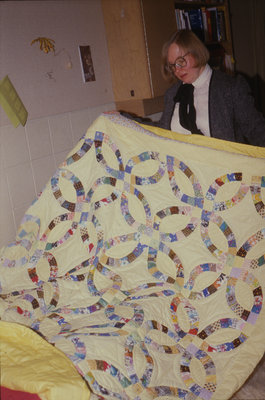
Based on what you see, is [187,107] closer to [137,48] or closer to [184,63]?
[184,63]

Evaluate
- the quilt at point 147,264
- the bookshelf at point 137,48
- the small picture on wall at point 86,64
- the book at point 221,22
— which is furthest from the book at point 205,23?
the quilt at point 147,264

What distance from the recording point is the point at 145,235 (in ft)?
5.09

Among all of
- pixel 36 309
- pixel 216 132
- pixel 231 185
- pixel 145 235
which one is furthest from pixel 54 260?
pixel 216 132

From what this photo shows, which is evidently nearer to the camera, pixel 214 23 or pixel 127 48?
pixel 127 48

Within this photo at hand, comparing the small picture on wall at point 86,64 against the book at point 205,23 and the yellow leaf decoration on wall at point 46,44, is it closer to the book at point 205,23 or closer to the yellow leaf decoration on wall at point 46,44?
the yellow leaf decoration on wall at point 46,44

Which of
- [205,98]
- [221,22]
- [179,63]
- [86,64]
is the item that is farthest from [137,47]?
[221,22]

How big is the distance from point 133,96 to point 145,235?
1.24 meters

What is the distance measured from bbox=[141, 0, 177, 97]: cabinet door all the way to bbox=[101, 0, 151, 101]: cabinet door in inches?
1.4

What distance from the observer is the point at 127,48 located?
2.40 m

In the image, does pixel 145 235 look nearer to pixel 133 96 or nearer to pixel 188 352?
pixel 188 352

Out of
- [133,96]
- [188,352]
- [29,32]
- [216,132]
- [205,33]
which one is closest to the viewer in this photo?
[188,352]

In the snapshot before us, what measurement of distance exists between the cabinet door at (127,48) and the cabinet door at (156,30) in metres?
0.04

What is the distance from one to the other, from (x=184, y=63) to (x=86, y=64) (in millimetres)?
779

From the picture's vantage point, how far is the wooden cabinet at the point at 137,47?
91.9 inches
